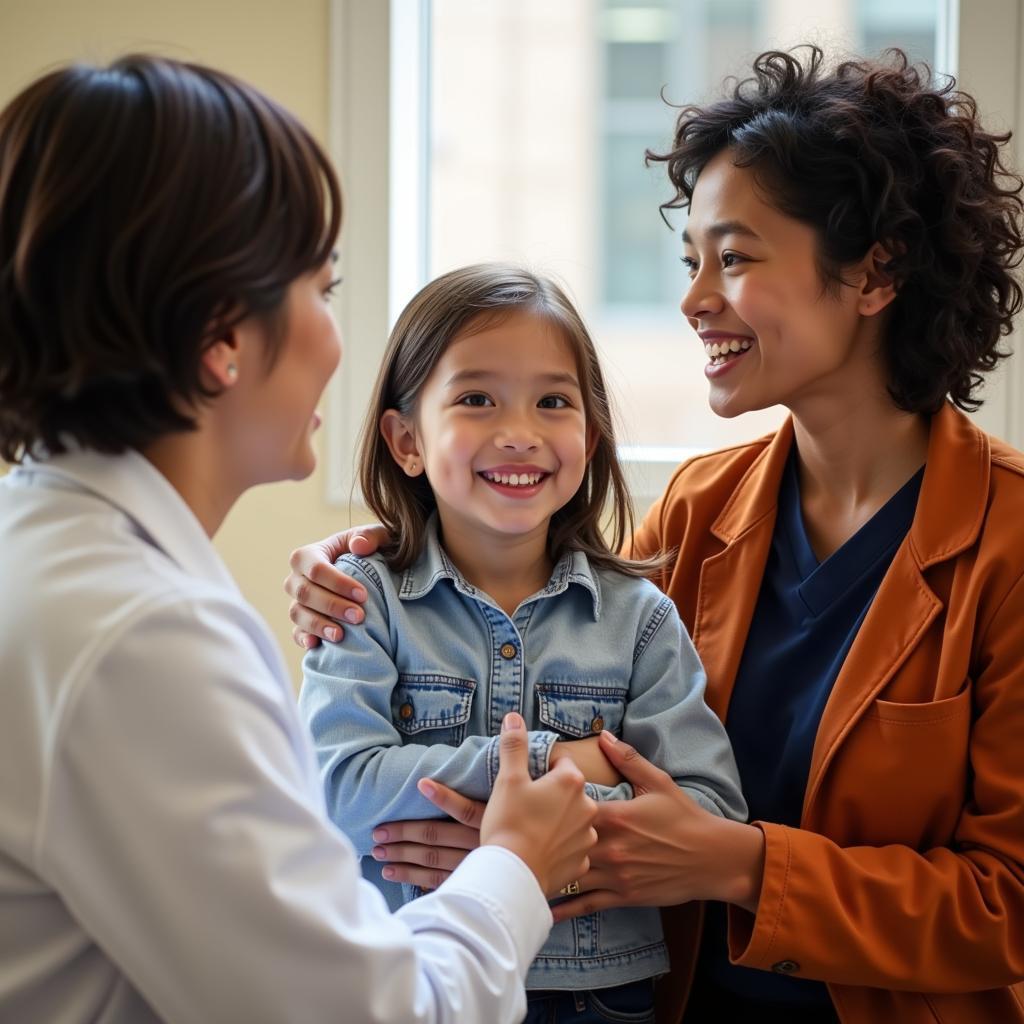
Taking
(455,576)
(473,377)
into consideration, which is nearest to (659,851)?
(455,576)

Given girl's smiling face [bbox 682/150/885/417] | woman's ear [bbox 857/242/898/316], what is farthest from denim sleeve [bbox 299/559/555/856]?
woman's ear [bbox 857/242/898/316]

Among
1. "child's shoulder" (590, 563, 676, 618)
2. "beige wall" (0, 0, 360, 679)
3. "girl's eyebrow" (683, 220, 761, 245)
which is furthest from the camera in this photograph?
"beige wall" (0, 0, 360, 679)

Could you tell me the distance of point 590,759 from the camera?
4.76 feet

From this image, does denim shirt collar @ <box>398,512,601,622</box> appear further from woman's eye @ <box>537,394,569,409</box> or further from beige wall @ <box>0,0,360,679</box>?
beige wall @ <box>0,0,360,679</box>

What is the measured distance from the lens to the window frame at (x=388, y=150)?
265 centimetres

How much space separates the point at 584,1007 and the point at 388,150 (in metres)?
1.99

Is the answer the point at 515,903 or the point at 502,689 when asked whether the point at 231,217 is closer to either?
the point at 515,903

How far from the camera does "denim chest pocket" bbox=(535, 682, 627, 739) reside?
59.6 inches

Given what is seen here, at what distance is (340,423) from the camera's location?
2.84m

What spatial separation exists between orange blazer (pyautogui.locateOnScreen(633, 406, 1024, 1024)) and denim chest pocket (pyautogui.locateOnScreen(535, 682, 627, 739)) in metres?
0.22

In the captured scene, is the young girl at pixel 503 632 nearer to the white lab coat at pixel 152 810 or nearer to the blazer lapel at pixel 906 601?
the blazer lapel at pixel 906 601

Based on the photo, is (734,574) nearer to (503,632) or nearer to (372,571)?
(503,632)

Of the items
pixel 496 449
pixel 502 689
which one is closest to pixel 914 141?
pixel 496 449

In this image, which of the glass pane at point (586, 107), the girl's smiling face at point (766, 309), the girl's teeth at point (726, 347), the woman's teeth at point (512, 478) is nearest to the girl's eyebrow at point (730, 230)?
the girl's smiling face at point (766, 309)
